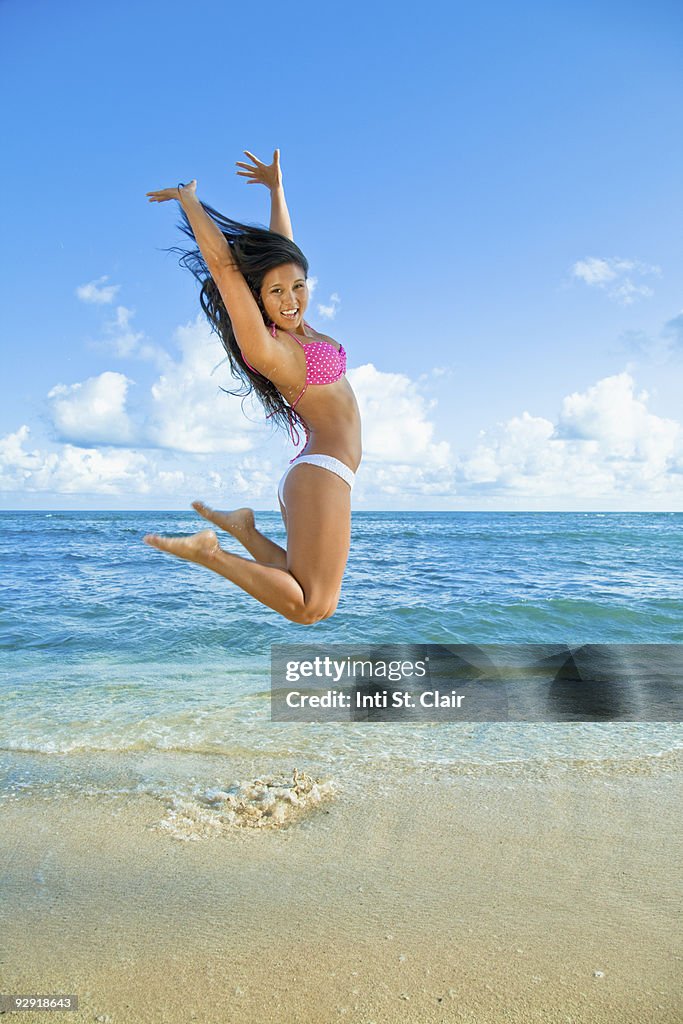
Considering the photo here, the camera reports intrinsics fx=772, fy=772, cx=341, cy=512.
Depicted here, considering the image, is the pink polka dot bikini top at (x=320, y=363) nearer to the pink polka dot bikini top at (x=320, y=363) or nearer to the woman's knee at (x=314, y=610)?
the pink polka dot bikini top at (x=320, y=363)

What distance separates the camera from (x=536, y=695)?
789 cm

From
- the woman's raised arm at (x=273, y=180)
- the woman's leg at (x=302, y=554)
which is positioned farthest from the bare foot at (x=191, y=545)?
the woman's raised arm at (x=273, y=180)

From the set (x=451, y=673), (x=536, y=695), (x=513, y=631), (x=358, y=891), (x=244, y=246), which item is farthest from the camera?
(x=513, y=631)

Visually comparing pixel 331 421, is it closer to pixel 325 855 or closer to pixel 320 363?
pixel 320 363

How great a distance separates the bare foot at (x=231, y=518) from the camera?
2.88m

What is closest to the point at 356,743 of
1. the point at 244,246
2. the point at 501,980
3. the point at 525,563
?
the point at 501,980

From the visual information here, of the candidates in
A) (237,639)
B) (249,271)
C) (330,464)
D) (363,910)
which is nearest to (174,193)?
(249,271)

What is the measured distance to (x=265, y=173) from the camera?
128 inches

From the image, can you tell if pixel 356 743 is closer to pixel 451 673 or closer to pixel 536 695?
pixel 536 695

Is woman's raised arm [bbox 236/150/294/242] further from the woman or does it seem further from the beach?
the beach

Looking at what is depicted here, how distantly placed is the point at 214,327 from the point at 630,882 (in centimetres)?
331

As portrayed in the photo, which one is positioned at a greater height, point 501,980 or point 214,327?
point 214,327

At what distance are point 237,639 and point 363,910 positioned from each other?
7.89 m

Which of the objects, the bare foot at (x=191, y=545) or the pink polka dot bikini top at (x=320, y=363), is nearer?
the bare foot at (x=191, y=545)
